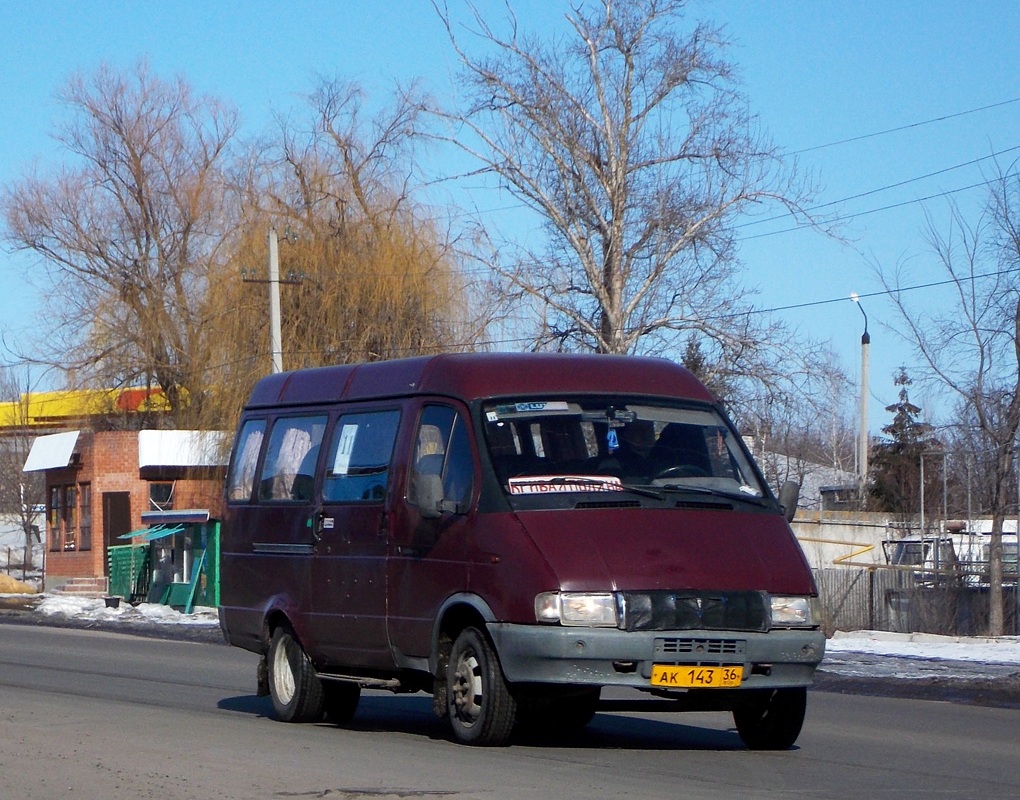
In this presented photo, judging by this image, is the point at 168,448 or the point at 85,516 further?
the point at 85,516

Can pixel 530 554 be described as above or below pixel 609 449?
below

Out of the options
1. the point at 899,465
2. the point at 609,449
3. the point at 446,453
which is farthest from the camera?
the point at 899,465

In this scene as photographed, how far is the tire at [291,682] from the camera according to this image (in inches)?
435

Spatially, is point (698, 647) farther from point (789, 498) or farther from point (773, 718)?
point (789, 498)

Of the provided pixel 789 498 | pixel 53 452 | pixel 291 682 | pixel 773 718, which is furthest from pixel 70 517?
pixel 773 718

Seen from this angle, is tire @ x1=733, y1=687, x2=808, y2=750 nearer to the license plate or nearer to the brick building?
the license plate

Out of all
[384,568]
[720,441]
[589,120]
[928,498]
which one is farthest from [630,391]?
[928,498]

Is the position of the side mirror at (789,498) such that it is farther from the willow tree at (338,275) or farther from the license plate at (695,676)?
the willow tree at (338,275)

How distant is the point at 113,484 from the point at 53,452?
9.55ft

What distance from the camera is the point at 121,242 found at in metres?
46.7

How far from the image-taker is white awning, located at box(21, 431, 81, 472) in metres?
45.6

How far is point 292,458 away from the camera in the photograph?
11.5 meters

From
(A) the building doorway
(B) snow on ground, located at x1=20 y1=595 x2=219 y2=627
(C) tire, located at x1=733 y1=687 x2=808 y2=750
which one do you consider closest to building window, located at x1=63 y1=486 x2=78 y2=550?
(A) the building doorway

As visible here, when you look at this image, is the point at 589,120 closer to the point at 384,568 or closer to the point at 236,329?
the point at 236,329
